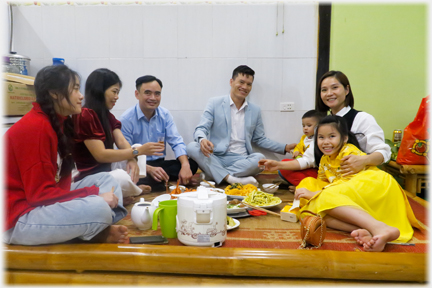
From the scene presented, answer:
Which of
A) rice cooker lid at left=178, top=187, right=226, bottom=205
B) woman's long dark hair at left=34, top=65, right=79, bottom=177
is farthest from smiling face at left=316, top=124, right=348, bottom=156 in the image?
woman's long dark hair at left=34, top=65, right=79, bottom=177

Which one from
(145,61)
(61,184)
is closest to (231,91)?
(145,61)

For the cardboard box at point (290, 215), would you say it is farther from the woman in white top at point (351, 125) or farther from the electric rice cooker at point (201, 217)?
the electric rice cooker at point (201, 217)

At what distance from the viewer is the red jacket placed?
0.99 m

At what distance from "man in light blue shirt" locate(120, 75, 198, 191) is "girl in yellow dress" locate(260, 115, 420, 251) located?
1.03m

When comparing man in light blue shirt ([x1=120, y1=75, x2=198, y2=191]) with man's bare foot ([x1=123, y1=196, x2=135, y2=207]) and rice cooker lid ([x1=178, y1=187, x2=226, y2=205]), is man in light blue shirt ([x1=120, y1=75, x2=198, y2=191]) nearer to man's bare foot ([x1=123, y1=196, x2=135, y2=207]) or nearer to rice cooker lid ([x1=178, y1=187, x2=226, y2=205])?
man's bare foot ([x1=123, y1=196, x2=135, y2=207])

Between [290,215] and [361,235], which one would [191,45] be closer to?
[290,215]

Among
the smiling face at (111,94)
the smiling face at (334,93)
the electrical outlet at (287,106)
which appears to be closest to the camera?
the smiling face at (111,94)

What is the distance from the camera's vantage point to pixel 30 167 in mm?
983

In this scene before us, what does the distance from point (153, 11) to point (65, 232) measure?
2.01m

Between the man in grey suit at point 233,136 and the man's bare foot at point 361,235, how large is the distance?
108 centimetres

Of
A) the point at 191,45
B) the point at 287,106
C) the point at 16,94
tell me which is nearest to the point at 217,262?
the point at 16,94

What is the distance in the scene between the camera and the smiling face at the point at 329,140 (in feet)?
4.83

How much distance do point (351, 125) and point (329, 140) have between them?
0.25 meters

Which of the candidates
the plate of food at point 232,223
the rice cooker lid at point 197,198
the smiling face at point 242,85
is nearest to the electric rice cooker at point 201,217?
the rice cooker lid at point 197,198
